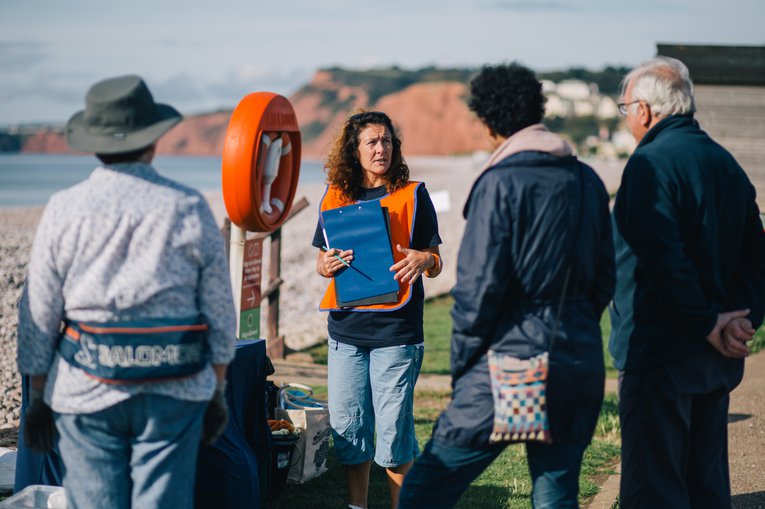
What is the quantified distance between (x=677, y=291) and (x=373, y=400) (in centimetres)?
149

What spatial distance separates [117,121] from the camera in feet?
8.86

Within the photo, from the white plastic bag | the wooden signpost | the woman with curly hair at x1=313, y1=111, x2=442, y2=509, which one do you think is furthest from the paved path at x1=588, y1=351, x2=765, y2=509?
the wooden signpost

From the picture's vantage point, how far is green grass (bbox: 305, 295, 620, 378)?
8.51 meters

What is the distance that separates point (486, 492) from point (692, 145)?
2.29 metres

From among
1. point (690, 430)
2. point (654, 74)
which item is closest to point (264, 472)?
point (690, 430)

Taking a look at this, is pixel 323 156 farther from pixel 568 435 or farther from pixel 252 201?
pixel 568 435

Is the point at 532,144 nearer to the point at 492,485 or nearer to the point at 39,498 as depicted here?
the point at 39,498

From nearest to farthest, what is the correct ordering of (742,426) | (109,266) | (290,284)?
(109,266), (742,426), (290,284)

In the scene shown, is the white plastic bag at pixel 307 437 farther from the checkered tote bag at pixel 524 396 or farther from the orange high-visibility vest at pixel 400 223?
the checkered tote bag at pixel 524 396

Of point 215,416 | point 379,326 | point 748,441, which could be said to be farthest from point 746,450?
point 215,416

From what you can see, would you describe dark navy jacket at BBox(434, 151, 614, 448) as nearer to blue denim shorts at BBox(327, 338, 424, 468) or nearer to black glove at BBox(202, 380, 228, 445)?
black glove at BBox(202, 380, 228, 445)

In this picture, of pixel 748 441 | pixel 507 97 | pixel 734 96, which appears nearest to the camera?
pixel 507 97

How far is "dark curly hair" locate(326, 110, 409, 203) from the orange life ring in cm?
30

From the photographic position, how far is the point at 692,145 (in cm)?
329
